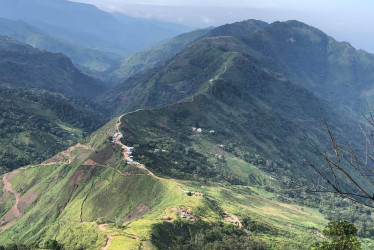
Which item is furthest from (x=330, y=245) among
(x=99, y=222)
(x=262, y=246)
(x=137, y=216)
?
(x=137, y=216)

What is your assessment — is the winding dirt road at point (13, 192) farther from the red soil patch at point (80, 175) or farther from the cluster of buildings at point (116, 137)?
the cluster of buildings at point (116, 137)

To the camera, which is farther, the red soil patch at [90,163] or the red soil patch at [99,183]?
the red soil patch at [90,163]

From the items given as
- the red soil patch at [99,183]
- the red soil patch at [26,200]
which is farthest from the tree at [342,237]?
the red soil patch at [26,200]

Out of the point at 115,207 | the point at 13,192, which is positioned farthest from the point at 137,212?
the point at 13,192

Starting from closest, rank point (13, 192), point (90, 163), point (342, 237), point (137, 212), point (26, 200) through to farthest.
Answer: point (342, 237) < point (137, 212) < point (90, 163) < point (26, 200) < point (13, 192)

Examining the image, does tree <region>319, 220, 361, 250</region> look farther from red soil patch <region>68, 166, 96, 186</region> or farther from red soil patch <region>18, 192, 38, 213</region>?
red soil patch <region>18, 192, 38, 213</region>

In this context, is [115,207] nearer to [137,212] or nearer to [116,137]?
[137,212]

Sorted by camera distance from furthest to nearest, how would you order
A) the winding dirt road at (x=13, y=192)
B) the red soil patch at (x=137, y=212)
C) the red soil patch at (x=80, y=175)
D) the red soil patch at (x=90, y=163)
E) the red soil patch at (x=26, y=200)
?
the red soil patch at (x=26, y=200) < the winding dirt road at (x=13, y=192) < the red soil patch at (x=90, y=163) < the red soil patch at (x=80, y=175) < the red soil patch at (x=137, y=212)

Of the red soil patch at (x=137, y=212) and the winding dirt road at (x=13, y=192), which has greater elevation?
the red soil patch at (x=137, y=212)

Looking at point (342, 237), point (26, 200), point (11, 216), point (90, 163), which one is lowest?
point (11, 216)

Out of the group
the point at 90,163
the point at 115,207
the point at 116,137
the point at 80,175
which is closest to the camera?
the point at 115,207
